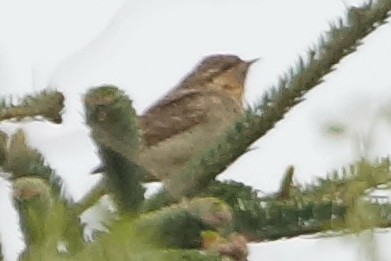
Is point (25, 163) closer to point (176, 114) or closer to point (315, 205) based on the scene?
point (315, 205)

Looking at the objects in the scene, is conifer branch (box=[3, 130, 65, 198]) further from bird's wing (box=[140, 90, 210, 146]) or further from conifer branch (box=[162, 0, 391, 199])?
bird's wing (box=[140, 90, 210, 146])

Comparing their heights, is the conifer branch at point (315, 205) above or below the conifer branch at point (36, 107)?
below

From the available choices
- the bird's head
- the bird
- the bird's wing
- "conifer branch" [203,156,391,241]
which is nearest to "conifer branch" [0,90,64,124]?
"conifer branch" [203,156,391,241]

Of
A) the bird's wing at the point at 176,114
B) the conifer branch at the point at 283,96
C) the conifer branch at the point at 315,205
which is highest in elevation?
the conifer branch at the point at 283,96

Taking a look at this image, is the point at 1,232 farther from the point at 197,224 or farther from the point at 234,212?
the point at 234,212

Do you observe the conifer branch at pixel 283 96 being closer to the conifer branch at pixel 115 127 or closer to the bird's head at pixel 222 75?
the conifer branch at pixel 115 127

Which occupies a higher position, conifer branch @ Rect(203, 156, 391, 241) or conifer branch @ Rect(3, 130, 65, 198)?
conifer branch @ Rect(3, 130, 65, 198)

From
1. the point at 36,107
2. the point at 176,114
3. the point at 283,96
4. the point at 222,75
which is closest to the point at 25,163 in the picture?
the point at 36,107

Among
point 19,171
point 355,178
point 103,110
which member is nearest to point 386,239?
point 355,178

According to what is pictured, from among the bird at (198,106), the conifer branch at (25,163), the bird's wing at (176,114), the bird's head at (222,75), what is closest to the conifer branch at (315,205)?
the conifer branch at (25,163)
